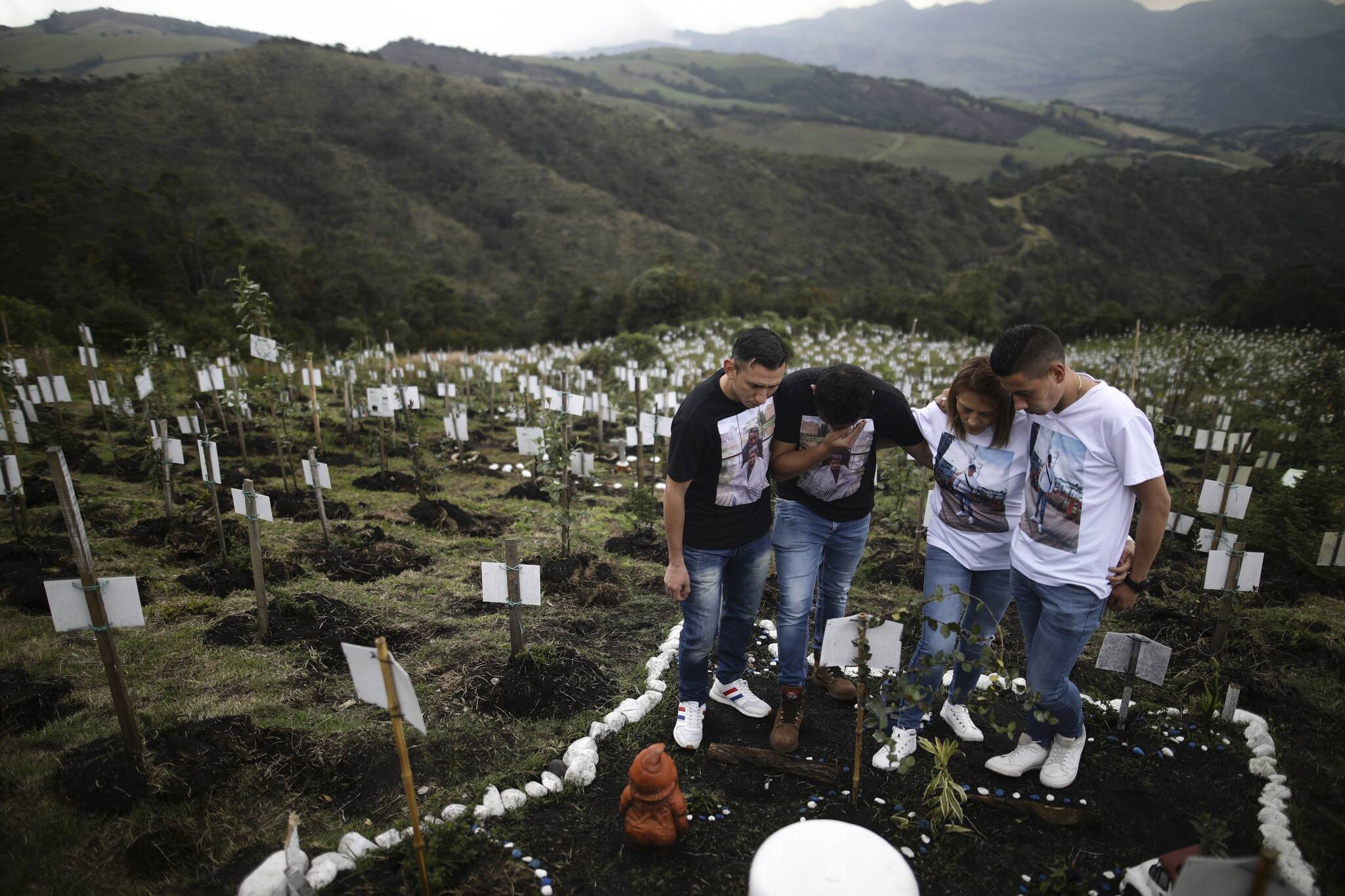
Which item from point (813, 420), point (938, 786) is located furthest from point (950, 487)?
point (938, 786)

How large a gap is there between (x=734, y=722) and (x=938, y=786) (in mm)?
1034

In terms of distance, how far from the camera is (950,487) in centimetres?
279

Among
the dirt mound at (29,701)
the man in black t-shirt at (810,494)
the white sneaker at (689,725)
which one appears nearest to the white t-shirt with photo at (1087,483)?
the man in black t-shirt at (810,494)

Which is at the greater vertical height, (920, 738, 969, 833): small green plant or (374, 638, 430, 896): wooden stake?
(374, 638, 430, 896): wooden stake

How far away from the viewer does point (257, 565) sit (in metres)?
3.50

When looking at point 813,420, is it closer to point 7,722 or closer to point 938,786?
point 938,786

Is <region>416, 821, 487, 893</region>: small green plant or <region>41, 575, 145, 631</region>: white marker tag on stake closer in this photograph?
<region>416, 821, 487, 893</region>: small green plant

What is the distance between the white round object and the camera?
1.75m

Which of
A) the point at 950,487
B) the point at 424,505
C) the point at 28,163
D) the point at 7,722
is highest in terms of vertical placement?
the point at 28,163

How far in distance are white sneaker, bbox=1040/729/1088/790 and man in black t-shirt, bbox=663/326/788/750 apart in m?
1.47

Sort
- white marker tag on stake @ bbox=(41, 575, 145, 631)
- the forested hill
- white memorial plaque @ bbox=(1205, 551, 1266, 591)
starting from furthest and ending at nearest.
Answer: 1. the forested hill
2. white memorial plaque @ bbox=(1205, 551, 1266, 591)
3. white marker tag on stake @ bbox=(41, 575, 145, 631)

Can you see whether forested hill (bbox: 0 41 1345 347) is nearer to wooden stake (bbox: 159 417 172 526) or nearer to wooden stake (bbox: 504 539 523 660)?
wooden stake (bbox: 159 417 172 526)

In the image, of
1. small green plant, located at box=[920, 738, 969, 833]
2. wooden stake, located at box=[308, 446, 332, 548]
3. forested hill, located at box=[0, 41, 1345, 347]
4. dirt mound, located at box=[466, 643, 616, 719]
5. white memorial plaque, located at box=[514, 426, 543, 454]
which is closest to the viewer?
small green plant, located at box=[920, 738, 969, 833]

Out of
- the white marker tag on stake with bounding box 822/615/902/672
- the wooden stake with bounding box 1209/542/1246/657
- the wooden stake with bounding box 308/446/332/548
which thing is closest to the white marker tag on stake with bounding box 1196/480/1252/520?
the wooden stake with bounding box 1209/542/1246/657
